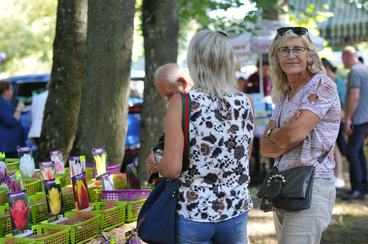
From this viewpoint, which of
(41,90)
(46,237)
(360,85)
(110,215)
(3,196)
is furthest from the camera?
(41,90)

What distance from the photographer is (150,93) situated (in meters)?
7.21

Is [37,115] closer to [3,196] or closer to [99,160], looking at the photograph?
[99,160]

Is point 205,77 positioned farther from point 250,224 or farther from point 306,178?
point 250,224

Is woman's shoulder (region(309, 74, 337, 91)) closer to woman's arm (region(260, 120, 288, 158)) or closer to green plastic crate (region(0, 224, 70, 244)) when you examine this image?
woman's arm (region(260, 120, 288, 158))

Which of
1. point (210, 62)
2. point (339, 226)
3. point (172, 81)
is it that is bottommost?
point (339, 226)

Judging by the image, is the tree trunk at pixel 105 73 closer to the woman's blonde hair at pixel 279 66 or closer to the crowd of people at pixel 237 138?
the crowd of people at pixel 237 138

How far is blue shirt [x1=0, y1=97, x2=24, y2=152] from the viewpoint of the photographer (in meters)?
7.69

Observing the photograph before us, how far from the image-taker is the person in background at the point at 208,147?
290 centimetres

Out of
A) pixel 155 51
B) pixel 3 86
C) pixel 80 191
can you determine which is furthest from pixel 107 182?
pixel 3 86

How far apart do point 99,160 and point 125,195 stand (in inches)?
18.2

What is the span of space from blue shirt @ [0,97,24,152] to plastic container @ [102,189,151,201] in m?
3.75

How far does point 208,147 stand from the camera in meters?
2.95

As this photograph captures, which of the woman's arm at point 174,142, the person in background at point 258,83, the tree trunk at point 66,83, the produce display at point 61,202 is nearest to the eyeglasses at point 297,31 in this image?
the woman's arm at point 174,142

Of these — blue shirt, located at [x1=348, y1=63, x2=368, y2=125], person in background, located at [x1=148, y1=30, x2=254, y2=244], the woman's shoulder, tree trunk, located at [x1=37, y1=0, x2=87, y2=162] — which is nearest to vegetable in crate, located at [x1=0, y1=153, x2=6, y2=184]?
person in background, located at [x1=148, y1=30, x2=254, y2=244]
